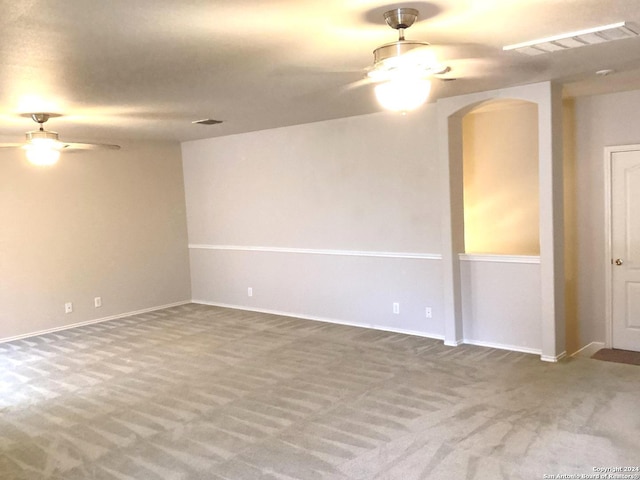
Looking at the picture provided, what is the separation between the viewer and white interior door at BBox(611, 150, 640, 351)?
208 inches

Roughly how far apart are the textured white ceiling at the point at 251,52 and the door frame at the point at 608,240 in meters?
0.65

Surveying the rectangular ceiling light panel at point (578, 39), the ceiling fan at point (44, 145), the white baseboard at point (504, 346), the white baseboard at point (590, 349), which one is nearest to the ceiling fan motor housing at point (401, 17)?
the rectangular ceiling light panel at point (578, 39)

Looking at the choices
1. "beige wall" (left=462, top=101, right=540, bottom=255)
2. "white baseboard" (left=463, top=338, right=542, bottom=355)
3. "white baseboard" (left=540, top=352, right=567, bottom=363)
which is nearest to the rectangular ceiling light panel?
"beige wall" (left=462, top=101, right=540, bottom=255)

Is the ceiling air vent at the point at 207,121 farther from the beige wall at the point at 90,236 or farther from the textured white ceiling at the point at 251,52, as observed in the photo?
the beige wall at the point at 90,236

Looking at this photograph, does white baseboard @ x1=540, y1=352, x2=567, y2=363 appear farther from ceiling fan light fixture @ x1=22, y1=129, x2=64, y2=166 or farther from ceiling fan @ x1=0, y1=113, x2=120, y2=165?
ceiling fan light fixture @ x1=22, y1=129, x2=64, y2=166

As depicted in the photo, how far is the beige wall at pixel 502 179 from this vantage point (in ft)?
18.7

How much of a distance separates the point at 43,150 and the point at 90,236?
2.48m

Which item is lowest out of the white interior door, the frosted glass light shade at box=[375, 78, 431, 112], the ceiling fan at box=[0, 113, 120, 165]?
the white interior door

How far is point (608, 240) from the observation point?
5.45m

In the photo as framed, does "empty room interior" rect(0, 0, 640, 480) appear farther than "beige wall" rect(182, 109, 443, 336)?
No

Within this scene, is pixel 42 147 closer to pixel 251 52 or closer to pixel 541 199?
pixel 251 52

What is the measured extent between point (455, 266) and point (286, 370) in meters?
1.94

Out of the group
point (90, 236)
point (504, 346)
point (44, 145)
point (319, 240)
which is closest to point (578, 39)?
point (504, 346)

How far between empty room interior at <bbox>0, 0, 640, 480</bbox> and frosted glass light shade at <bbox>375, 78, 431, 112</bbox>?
0.05 ft
